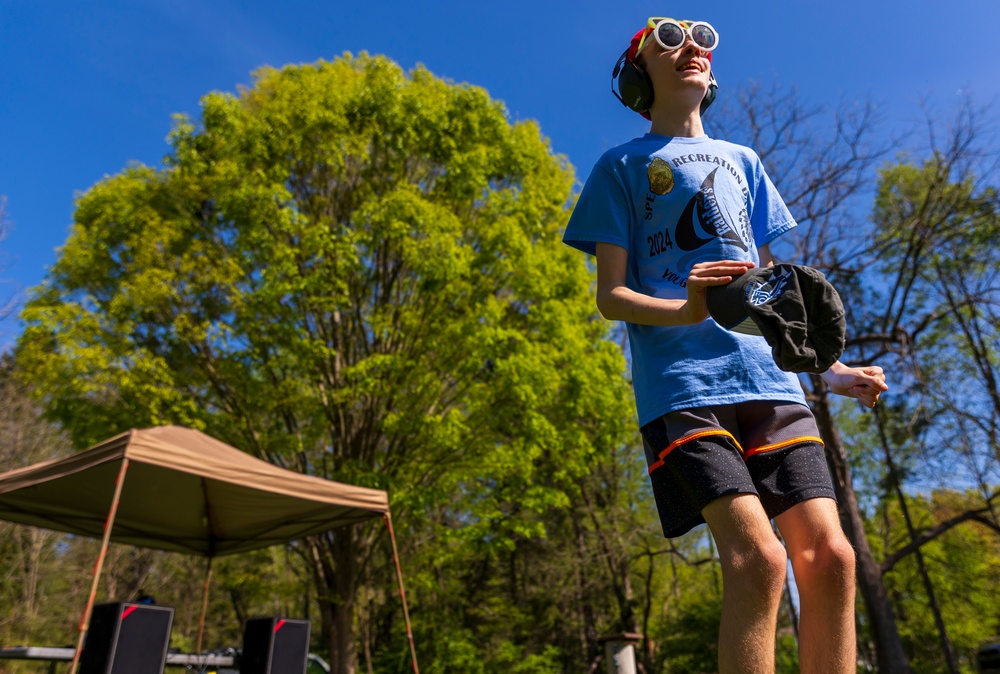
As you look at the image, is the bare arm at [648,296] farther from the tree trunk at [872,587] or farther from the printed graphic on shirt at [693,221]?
the tree trunk at [872,587]

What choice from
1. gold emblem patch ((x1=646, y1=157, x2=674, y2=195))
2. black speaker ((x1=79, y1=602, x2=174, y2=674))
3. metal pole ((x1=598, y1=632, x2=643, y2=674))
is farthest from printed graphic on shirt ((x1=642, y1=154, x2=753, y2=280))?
metal pole ((x1=598, y1=632, x2=643, y2=674))

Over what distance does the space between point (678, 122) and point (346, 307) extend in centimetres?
778

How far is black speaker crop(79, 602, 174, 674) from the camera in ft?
15.6

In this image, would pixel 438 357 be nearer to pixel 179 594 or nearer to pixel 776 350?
pixel 776 350

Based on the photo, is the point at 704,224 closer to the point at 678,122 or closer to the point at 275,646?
the point at 678,122

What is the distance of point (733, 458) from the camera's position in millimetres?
1191

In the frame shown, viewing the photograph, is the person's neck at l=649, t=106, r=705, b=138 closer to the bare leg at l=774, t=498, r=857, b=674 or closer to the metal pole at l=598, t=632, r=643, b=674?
the bare leg at l=774, t=498, r=857, b=674

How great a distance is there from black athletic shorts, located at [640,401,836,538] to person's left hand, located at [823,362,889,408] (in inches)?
4.8

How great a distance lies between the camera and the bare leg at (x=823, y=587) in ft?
3.64

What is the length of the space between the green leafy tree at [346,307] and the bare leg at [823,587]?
7143mm

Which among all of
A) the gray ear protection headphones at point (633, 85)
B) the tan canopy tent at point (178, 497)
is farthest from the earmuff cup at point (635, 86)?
the tan canopy tent at point (178, 497)

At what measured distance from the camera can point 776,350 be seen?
1.04m

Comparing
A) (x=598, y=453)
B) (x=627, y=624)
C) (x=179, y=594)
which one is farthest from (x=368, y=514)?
(x=179, y=594)

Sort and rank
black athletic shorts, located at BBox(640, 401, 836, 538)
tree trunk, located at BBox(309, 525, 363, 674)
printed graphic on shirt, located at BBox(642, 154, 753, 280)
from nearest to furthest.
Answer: black athletic shorts, located at BBox(640, 401, 836, 538) → printed graphic on shirt, located at BBox(642, 154, 753, 280) → tree trunk, located at BBox(309, 525, 363, 674)
